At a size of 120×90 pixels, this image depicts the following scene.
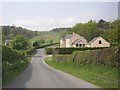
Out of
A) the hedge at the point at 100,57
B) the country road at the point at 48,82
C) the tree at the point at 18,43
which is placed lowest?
the country road at the point at 48,82

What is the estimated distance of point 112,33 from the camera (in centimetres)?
8881

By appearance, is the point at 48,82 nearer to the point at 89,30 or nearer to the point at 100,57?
the point at 100,57

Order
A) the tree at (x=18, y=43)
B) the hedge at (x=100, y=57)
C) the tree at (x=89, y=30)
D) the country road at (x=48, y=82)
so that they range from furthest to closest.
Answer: the tree at (x=89, y=30), the tree at (x=18, y=43), the hedge at (x=100, y=57), the country road at (x=48, y=82)

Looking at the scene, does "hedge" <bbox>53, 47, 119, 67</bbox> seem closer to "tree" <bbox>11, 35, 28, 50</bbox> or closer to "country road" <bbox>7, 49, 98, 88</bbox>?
"country road" <bbox>7, 49, 98, 88</bbox>

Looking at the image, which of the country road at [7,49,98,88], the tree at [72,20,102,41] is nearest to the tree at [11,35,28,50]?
the tree at [72,20,102,41]

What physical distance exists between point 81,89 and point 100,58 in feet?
43.1

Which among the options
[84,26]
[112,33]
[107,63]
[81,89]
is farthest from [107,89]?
[84,26]

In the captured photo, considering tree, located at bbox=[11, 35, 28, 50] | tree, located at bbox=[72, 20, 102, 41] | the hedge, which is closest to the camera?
the hedge

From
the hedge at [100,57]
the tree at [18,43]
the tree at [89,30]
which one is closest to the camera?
the hedge at [100,57]

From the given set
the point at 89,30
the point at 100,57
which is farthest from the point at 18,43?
the point at 100,57

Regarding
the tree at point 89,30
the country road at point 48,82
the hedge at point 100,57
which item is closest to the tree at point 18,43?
the tree at point 89,30

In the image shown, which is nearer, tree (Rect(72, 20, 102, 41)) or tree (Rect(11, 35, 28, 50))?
tree (Rect(11, 35, 28, 50))

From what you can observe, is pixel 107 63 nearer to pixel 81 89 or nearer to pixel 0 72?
pixel 0 72

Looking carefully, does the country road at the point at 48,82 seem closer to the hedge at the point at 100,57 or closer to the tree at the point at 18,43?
the hedge at the point at 100,57
